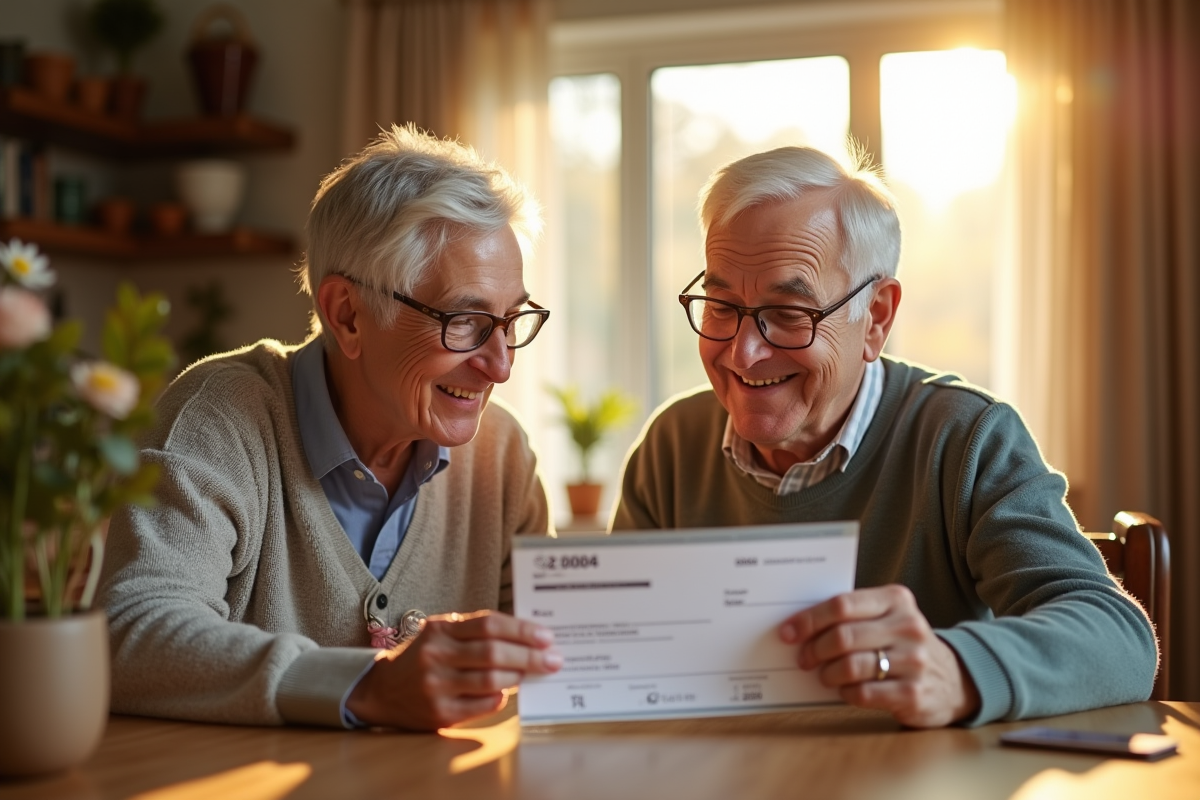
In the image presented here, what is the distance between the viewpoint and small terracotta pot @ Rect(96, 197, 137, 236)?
4582 millimetres

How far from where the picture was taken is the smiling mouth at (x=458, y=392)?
5.94 feet

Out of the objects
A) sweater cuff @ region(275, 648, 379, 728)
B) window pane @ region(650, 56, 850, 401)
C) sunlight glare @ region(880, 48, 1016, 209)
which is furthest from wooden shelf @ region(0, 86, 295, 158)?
sweater cuff @ region(275, 648, 379, 728)

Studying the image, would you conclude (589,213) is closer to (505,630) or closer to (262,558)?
(262,558)

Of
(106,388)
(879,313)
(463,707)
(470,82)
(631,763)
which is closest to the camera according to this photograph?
(106,388)

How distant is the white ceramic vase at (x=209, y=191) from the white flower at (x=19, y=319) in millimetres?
3724

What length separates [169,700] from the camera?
134 cm

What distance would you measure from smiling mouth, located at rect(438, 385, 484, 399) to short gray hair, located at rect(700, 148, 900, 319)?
0.44 meters

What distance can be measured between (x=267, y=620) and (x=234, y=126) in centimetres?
314

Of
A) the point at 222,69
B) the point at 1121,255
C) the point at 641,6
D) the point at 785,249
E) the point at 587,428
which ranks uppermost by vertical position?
the point at 641,6

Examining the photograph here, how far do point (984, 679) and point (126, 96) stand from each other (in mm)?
4188

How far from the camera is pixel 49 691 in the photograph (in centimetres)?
103

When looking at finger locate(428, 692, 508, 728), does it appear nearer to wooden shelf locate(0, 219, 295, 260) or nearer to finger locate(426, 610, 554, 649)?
finger locate(426, 610, 554, 649)

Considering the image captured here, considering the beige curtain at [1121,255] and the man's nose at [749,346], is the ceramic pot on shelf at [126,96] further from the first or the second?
the man's nose at [749,346]

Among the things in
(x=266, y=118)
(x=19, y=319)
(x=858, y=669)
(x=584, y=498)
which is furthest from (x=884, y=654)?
(x=266, y=118)
